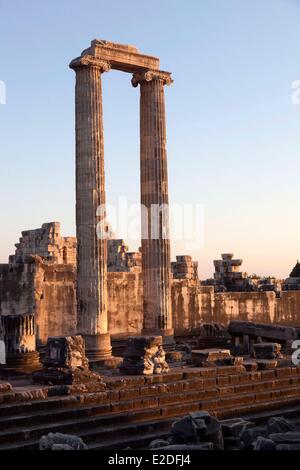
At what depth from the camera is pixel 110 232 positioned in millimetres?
32094

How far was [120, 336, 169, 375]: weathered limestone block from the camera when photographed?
14219 mm

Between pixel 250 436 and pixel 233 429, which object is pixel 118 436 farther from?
pixel 250 436

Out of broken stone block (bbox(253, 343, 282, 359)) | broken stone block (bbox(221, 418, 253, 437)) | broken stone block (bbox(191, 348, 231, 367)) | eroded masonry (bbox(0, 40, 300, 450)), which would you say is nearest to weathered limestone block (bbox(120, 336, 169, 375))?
eroded masonry (bbox(0, 40, 300, 450))

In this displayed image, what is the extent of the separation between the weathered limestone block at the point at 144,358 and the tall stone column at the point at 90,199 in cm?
321

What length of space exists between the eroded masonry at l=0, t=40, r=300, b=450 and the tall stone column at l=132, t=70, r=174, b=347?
33 millimetres

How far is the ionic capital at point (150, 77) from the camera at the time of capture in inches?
769

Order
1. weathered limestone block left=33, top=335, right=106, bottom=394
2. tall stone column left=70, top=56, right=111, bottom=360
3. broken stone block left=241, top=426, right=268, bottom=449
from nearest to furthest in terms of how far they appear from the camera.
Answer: broken stone block left=241, top=426, right=268, bottom=449 → weathered limestone block left=33, top=335, right=106, bottom=394 → tall stone column left=70, top=56, right=111, bottom=360

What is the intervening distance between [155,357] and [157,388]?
5.01ft

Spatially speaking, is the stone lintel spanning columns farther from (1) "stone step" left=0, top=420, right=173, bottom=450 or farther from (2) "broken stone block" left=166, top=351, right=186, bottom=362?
(1) "stone step" left=0, top=420, right=173, bottom=450

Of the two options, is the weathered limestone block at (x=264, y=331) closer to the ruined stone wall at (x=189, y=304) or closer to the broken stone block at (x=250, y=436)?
the ruined stone wall at (x=189, y=304)

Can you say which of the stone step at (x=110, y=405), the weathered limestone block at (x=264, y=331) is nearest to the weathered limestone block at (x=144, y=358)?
the stone step at (x=110, y=405)
